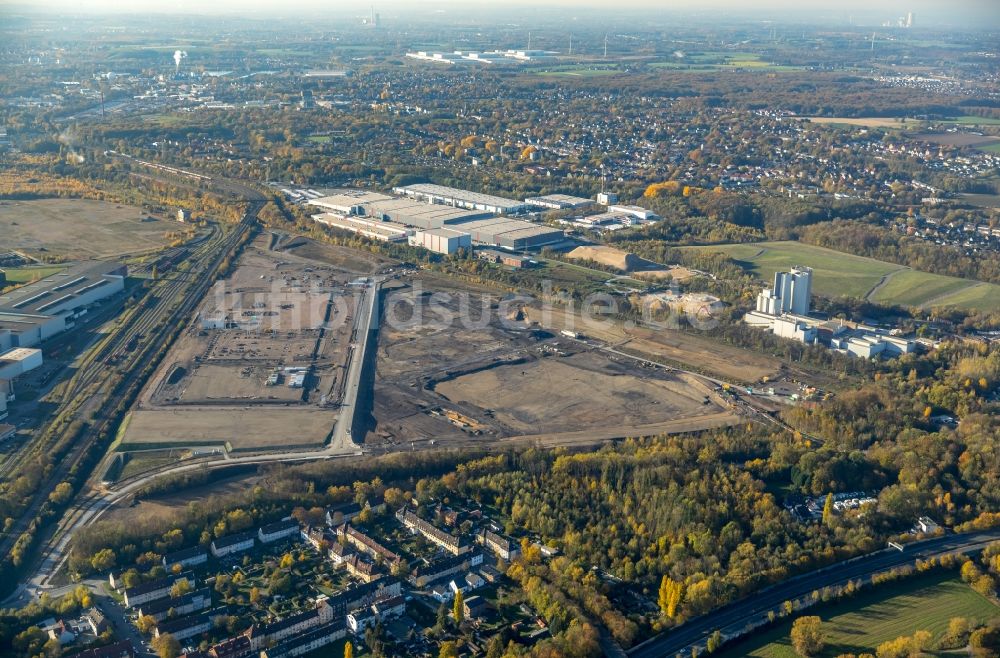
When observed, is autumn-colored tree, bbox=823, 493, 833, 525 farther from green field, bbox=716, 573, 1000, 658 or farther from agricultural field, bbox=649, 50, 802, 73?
agricultural field, bbox=649, 50, 802, 73

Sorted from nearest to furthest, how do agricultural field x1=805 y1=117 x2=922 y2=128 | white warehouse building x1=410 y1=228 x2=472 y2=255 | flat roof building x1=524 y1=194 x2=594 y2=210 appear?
white warehouse building x1=410 y1=228 x2=472 y2=255 < flat roof building x1=524 y1=194 x2=594 y2=210 < agricultural field x1=805 y1=117 x2=922 y2=128

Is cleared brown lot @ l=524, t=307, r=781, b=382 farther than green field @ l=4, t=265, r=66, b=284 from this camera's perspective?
No

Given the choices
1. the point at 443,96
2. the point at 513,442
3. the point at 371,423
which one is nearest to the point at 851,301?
the point at 513,442

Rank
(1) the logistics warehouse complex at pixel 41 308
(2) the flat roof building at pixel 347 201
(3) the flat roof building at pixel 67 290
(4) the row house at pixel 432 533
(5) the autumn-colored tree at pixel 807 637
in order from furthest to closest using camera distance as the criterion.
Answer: (2) the flat roof building at pixel 347 201
(3) the flat roof building at pixel 67 290
(1) the logistics warehouse complex at pixel 41 308
(4) the row house at pixel 432 533
(5) the autumn-colored tree at pixel 807 637

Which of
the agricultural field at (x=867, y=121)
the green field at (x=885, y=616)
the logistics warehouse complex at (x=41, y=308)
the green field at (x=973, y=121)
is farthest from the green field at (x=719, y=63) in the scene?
the green field at (x=885, y=616)

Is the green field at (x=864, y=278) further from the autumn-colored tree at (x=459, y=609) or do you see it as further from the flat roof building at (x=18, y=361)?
the flat roof building at (x=18, y=361)

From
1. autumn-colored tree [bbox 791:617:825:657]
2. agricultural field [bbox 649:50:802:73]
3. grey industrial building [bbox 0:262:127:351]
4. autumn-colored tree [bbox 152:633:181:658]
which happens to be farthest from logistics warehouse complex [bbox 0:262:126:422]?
agricultural field [bbox 649:50:802:73]

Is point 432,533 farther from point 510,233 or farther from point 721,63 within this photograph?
point 721,63

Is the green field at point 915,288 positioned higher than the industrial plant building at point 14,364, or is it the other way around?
the green field at point 915,288
